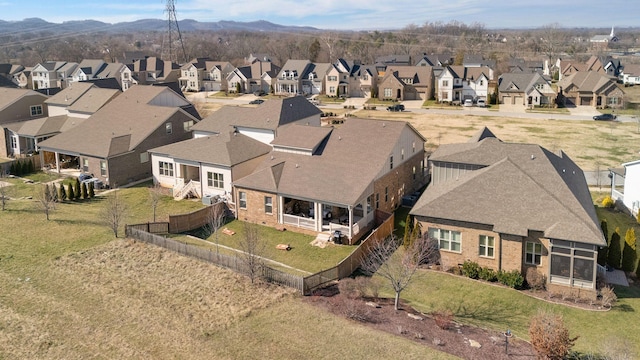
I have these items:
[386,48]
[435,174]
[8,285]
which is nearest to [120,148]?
[8,285]

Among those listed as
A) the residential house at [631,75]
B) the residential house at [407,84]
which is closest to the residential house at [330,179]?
the residential house at [407,84]

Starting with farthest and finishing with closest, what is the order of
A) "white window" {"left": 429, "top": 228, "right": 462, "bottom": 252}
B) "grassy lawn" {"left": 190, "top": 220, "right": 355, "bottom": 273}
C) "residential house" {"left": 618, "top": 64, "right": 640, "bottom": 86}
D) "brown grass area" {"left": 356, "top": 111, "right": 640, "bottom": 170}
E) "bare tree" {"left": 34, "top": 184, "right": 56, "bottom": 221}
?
1. "residential house" {"left": 618, "top": 64, "right": 640, "bottom": 86}
2. "brown grass area" {"left": 356, "top": 111, "right": 640, "bottom": 170}
3. "bare tree" {"left": 34, "top": 184, "right": 56, "bottom": 221}
4. "grassy lawn" {"left": 190, "top": 220, "right": 355, "bottom": 273}
5. "white window" {"left": 429, "top": 228, "right": 462, "bottom": 252}

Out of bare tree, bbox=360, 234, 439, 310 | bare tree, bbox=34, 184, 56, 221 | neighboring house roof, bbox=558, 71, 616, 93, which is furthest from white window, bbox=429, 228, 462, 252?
neighboring house roof, bbox=558, 71, 616, 93

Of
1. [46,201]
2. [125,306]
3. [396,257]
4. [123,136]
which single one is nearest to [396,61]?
[123,136]

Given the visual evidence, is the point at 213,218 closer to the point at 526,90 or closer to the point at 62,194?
the point at 62,194

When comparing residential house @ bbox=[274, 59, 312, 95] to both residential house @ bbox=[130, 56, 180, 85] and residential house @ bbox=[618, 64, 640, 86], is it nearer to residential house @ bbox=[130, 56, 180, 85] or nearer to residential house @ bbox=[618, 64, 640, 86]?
residential house @ bbox=[130, 56, 180, 85]
